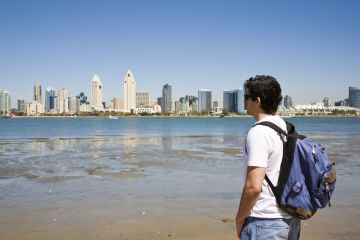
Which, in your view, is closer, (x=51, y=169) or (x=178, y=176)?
(x=178, y=176)

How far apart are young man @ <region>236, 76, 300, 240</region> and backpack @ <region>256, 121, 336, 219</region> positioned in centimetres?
6

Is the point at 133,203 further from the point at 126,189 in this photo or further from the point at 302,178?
the point at 302,178

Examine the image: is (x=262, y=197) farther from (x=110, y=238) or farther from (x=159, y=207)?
(x=159, y=207)

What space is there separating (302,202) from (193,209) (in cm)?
655

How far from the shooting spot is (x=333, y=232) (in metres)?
7.77

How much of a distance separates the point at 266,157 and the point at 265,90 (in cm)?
60

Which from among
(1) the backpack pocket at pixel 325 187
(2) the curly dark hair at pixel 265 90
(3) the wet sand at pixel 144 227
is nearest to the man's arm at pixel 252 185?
(1) the backpack pocket at pixel 325 187

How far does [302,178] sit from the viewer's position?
3.36 m

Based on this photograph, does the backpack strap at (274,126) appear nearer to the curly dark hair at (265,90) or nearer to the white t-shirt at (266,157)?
the white t-shirt at (266,157)

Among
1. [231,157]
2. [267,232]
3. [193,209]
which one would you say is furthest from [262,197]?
[231,157]

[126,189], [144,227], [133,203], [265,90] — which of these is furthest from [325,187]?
[126,189]

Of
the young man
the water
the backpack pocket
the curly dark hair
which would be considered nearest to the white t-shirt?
the young man

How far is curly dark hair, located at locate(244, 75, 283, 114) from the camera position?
11.7 ft

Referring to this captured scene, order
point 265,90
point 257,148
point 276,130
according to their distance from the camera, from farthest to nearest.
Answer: point 265,90 → point 276,130 → point 257,148
